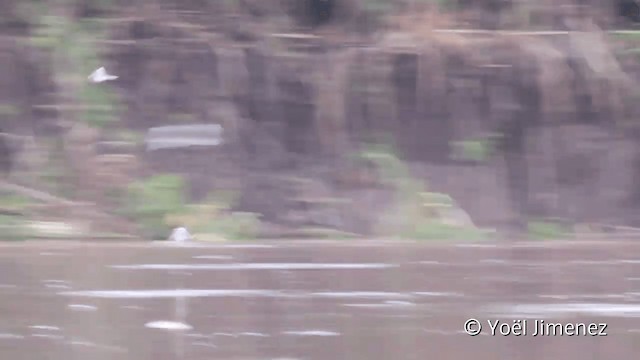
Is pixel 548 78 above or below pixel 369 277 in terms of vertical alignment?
above

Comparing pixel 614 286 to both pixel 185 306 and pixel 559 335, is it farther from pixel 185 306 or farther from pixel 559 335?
pixel 185 306

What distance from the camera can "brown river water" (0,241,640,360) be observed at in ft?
11.5

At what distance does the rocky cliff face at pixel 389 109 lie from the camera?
496 cm

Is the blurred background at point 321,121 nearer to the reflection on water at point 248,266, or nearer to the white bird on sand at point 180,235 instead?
the white bird on sand at point 180,235

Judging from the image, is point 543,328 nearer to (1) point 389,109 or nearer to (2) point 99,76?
(1) point 389,109

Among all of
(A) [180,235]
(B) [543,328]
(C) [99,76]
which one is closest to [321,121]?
(A) [180,235]

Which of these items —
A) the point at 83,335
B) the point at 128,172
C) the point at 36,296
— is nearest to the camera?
the point at 83,335

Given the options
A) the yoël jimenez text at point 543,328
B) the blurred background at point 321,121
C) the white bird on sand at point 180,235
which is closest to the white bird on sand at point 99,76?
the blurred background at point 321,121

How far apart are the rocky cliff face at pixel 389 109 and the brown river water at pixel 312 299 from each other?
703 millimetres

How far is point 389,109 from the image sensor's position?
507 centimetres

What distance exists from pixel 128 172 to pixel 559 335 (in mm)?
2269

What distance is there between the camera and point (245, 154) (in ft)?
16.5

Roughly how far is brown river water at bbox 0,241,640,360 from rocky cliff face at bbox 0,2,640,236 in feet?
2.31

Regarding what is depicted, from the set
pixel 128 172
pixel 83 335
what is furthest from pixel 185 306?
pixel 128 172
